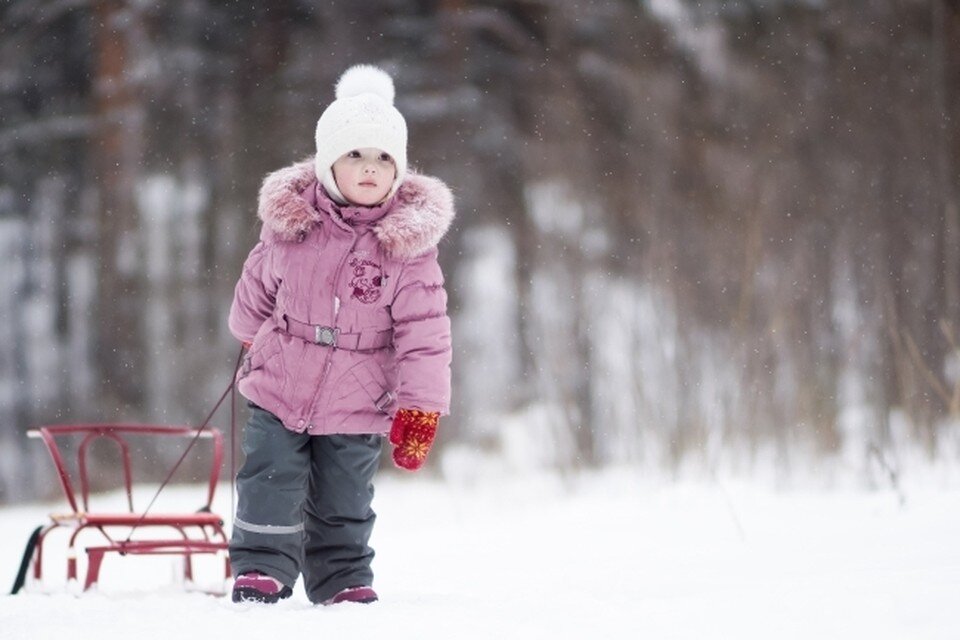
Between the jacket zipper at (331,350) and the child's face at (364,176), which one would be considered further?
the child's face at (364,176)

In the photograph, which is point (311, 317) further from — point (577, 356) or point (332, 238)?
point (577, 356)

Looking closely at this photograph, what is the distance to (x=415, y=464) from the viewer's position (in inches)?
111

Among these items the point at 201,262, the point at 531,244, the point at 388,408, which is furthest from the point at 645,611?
the point at 201,262

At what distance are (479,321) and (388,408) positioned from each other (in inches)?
219

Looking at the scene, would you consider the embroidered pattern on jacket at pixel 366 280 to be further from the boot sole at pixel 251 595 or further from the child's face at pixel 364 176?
the boot sole at pixel 251 595

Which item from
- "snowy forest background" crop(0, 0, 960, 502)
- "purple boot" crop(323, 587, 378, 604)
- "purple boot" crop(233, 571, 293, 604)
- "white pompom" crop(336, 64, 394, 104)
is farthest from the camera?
"snowy forest background" crop(0, 0, 960, 502)

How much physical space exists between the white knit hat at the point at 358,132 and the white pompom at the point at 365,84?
0.12 ft

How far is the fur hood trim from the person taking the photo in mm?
2879

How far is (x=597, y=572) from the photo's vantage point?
3852 mm

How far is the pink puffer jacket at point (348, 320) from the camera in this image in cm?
288

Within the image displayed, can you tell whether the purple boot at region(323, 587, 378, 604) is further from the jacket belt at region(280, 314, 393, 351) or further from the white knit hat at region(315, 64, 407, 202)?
the white knit hat at region(315, 64, 407, 202)

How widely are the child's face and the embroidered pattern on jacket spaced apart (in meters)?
0.18

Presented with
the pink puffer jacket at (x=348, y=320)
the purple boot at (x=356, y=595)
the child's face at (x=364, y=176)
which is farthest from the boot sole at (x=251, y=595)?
the child's face at (x=364, y=176)

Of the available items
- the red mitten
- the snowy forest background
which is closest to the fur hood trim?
the red mitten
